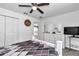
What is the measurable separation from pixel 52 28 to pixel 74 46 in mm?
1147

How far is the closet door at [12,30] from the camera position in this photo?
115cm

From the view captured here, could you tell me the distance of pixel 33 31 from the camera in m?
1.29

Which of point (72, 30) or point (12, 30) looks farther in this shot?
point (72, 30)

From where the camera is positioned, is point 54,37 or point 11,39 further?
point 54,37

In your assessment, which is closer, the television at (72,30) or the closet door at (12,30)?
the closet door at (12,30)

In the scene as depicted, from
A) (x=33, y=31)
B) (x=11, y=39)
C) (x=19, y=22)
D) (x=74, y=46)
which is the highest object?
(x=19, y=22)

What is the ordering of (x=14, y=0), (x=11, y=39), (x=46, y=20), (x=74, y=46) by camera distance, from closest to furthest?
(x=14, y=0)
(x=11, y=39)
(x=46, y=20)
(x=74, y=46)

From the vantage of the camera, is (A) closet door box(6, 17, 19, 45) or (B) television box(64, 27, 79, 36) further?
(B) television box(64, 27, 79, 36)

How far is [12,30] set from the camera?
1.26m

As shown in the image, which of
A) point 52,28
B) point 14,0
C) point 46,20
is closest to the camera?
point 14,0

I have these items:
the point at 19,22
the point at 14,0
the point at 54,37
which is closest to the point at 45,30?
the point at 54,37

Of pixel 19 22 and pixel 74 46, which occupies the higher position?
pixel 19 22

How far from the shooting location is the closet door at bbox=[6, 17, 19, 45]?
1.15 metres

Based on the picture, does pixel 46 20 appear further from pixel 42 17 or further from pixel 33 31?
pixel 33 31
